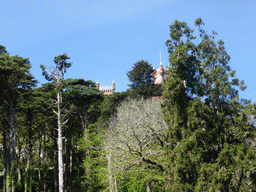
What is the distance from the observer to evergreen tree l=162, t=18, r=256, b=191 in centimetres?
942

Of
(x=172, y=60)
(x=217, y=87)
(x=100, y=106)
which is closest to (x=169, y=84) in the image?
(x=172, y=60)

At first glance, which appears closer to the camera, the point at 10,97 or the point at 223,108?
the point at 223,108

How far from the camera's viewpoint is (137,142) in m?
13.6

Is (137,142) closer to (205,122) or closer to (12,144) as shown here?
(205,122)

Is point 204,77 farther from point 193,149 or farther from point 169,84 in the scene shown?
A: point 193,149

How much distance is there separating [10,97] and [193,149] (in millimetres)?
14574

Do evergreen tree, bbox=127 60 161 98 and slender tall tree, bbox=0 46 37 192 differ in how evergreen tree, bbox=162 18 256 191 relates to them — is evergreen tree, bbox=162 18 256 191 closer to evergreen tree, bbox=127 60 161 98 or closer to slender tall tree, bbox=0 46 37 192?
slender tall tree, bbox=0 46 37 192

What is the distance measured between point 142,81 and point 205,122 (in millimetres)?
18992

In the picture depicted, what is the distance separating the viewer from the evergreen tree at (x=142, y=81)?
2814 cm

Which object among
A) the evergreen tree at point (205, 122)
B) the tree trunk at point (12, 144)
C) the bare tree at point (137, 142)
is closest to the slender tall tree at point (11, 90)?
the tree trunk at point (12, 144)

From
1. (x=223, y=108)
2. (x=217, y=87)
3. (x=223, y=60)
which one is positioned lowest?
(x=223, y=108)

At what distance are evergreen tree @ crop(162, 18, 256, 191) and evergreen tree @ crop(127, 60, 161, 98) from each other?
52.4 feet

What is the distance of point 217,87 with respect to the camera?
10391 millimetres

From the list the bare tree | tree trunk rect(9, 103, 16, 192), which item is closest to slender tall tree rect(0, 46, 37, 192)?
tree trunk rect(9, 103, 16, 192)
